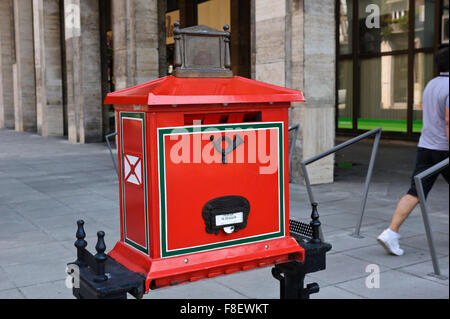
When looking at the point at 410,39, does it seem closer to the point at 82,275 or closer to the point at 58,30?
the point at 58,30

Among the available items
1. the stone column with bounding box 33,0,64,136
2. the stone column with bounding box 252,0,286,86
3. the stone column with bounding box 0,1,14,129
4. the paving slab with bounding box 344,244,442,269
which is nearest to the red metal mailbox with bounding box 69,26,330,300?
the paving slab with bounding box 344,244,442,269

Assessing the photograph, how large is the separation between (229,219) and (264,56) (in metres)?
7.39

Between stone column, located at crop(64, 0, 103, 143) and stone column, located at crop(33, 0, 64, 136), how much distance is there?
304 centimetres

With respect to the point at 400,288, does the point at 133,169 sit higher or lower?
higher

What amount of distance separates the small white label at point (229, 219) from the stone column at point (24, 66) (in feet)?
81.3

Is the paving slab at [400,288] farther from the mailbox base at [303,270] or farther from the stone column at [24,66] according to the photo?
the stone column at [24,66]

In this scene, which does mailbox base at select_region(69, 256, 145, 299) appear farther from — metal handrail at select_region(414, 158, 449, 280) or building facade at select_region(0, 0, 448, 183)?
building facade at select_region(0, 0, 448, 183)

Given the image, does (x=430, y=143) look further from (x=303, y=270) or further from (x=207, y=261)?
(x=207, y=261)

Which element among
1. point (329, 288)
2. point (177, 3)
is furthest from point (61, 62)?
point (329, 288)

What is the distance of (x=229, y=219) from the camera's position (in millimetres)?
2893

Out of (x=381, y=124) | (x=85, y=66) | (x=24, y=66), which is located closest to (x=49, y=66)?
(x=24, y=66)

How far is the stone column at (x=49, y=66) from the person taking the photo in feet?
71.6
